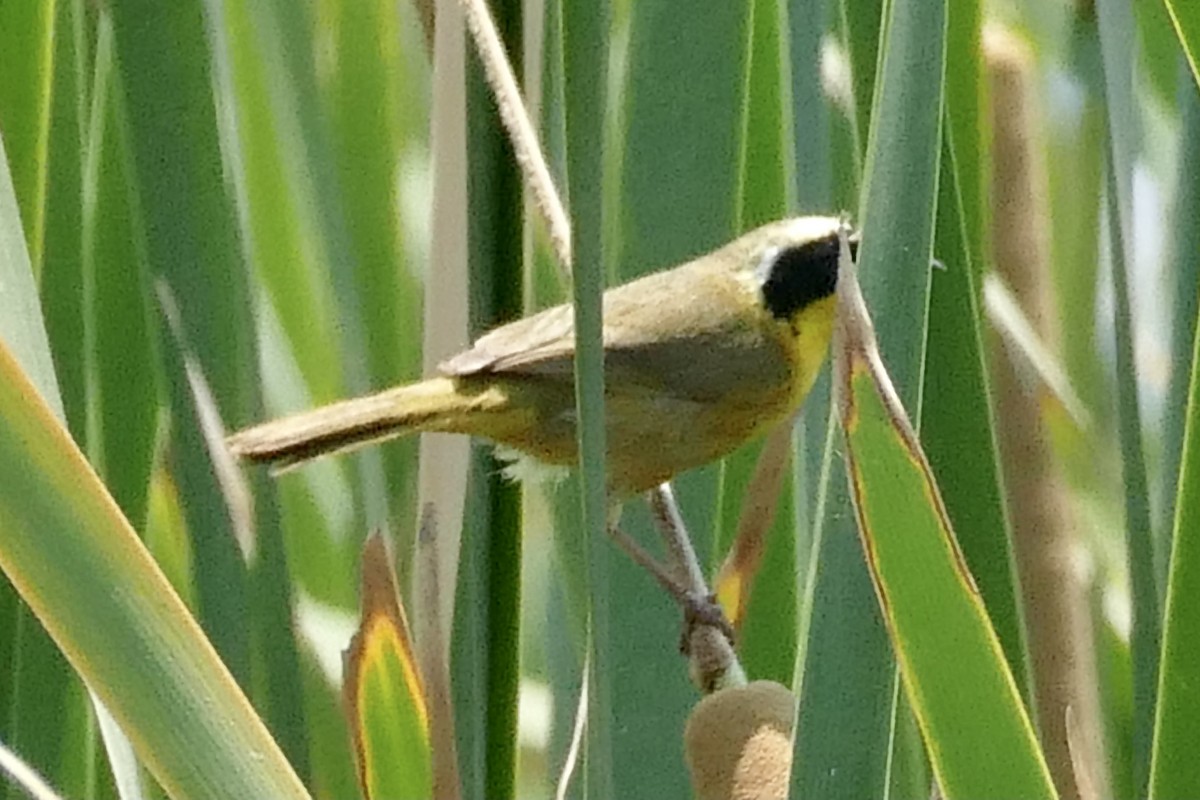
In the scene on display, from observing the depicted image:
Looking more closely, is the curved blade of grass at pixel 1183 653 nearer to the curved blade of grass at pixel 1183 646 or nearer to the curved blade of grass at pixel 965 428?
the curved blade of grass at pixel 1183 646

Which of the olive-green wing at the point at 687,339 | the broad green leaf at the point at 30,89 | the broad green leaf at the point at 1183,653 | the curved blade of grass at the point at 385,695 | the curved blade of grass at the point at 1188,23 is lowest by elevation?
the broad green leaf at the point at 1183,653

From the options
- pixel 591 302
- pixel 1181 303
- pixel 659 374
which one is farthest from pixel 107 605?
pixel 659 374

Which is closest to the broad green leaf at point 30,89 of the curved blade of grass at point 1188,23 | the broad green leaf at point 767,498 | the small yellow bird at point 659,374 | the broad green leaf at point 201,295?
the broad green leaf at point 201,295

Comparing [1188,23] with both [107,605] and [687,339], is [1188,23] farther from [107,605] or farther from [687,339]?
[687,339]

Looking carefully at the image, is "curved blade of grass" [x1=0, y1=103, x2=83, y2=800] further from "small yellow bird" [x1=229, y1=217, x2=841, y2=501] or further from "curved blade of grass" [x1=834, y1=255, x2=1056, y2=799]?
"curved blade of grass" [x1=834, y1=255, x2=1056, y2=799]

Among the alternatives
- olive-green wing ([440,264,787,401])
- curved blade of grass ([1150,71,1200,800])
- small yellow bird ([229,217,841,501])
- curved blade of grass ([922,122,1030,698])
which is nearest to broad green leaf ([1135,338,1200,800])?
curved blade of grass ([1150,71,1200,800])
